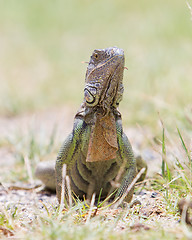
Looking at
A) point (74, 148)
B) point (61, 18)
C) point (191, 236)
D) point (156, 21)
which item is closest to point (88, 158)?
point (74, 148)

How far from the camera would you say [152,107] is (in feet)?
28.4

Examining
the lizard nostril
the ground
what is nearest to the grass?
the ground

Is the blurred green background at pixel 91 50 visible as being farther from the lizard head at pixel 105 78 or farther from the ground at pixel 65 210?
the lizard head at pixel 105 78

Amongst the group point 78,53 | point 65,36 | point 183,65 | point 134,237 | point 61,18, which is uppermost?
point 61,18

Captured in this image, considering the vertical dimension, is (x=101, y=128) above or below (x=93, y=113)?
below

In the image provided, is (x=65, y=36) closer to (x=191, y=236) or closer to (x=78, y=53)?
(x=78, y=53)

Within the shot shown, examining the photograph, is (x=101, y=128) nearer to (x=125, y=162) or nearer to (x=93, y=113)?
(x=93, y=113)

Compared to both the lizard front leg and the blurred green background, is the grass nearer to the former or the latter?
the blurred green background

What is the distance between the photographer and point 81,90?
11789 mm

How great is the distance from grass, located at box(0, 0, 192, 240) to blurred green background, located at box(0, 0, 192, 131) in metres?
0.03

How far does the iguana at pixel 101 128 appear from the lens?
356 cm

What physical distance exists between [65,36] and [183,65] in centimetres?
1011

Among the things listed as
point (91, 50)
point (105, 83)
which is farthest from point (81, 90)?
point (105, 83)

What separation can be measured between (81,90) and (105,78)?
27.2 ft
